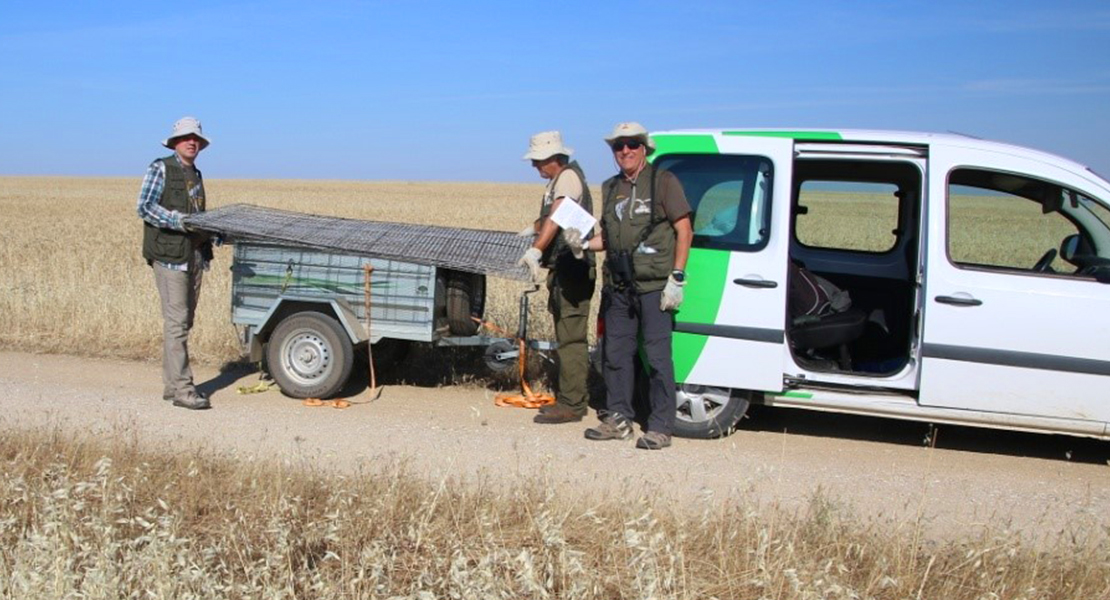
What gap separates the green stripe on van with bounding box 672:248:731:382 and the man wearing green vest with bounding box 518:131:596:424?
0.75m

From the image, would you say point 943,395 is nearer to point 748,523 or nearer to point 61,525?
point 748,523

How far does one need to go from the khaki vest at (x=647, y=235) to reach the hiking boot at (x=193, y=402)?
10.4 ft

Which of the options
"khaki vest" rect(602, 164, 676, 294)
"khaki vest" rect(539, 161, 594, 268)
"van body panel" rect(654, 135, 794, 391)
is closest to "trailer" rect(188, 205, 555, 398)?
"khaki vest" rect(539, 161, 594, 268)

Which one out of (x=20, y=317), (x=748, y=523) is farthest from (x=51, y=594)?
(x=20, y=317)

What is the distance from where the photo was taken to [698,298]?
6.72 meters

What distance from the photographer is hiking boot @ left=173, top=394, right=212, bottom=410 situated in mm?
7250

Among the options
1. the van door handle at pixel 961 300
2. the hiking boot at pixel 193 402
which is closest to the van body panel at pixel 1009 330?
the van door handle at pixel 961 300

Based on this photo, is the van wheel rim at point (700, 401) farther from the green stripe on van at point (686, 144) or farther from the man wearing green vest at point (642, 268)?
the green stripe on van at point (686, 144)

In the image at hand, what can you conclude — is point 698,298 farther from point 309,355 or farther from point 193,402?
point 193,402

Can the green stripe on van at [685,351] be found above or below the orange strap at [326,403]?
above

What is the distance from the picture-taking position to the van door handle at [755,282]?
6.59 m

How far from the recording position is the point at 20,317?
9.91 metres

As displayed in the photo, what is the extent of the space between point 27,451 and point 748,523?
142 inches

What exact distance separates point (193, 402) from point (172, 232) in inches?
47.5
